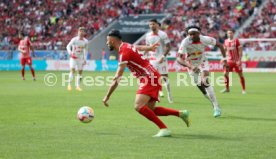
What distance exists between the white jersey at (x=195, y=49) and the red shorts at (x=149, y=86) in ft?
12.8

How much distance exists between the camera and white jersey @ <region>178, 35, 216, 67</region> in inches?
575

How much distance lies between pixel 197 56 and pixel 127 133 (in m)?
4.44

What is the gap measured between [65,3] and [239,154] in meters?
51.2

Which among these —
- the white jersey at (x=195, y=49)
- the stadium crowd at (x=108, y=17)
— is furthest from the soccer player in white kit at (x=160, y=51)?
the stadium crowd at (x=108, y=17)

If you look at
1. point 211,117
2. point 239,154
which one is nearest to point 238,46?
point 211,117

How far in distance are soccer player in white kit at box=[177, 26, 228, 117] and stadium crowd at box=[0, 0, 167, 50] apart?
38.8m

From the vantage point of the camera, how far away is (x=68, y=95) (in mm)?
21828

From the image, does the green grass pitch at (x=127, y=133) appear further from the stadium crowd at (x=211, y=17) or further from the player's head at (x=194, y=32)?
the stadium crowd at (x=211, y=17)

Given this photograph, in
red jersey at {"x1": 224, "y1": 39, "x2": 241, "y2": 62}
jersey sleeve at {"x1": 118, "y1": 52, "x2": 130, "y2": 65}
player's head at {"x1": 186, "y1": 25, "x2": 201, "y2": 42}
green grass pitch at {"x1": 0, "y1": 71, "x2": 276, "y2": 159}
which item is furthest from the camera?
red jersey at {"x1": 224, "y1": 39, "x2": 241, "y2": 62}

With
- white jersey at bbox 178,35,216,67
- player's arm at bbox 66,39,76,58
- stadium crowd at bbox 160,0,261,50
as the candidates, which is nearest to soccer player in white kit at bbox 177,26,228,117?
white jersey at bbox 178,35,216,67

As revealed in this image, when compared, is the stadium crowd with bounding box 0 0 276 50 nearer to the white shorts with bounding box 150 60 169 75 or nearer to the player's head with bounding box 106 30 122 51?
the white shorts with bounding box 150 60 169 75

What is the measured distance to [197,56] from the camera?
49.0 feet

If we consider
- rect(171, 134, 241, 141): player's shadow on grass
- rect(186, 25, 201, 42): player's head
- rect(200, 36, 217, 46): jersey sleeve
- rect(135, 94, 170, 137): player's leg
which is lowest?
rect(171, 134, 241, 141): player's shadow on grass

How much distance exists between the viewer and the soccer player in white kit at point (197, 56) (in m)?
14.4
